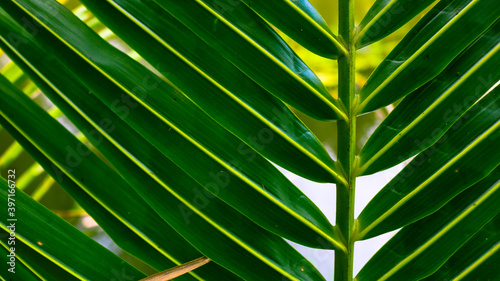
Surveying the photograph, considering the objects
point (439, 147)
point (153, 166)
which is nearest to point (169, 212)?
point (153, 166)

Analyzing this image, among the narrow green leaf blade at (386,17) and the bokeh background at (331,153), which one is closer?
the narrow green leaf blade at (386,17)

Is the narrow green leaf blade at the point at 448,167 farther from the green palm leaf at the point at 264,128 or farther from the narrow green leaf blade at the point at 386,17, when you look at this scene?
the narrow green leaf blade at the point at 386,17

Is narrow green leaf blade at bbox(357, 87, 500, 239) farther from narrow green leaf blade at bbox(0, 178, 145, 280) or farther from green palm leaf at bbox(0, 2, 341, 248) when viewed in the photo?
narrow green leaf blade at bbox(0, 178, 145, 280)

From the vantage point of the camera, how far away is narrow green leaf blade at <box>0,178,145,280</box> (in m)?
0.51

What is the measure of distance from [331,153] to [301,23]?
0.52 m

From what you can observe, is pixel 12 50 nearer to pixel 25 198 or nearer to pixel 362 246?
pixel 25 198

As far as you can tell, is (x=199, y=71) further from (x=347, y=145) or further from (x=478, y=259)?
(x=478, y=259)

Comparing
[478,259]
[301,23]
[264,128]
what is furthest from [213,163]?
[478,259]

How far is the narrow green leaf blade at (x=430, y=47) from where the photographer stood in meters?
0.46

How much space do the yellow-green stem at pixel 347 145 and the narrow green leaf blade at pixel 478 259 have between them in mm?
105

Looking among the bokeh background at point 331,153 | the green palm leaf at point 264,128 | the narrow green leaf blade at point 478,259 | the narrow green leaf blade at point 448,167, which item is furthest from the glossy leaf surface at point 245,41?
the bokeh background at point 331,153

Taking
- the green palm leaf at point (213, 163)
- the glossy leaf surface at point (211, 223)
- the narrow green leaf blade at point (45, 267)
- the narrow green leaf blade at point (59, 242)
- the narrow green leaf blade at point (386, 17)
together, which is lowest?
the narrow green leaf blade at point (45, 267)

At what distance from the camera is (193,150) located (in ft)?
1.61

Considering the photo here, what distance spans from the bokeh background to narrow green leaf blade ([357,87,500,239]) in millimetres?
460
